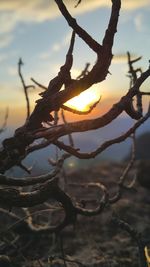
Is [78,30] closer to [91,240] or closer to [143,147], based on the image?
[91,240]

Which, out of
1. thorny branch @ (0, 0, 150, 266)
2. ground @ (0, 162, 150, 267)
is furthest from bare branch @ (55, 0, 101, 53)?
ground @ (0, 162, 150, 267)

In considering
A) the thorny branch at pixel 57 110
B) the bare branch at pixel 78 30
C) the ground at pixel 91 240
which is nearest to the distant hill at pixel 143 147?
the ground at pixel 91 240

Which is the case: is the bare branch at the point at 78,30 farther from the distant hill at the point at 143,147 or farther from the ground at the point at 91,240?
the distant hill at the point at 143,147

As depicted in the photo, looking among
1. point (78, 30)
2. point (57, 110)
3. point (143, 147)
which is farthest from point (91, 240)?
point (143, 147)

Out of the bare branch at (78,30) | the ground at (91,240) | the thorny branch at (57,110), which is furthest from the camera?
the ground at (91,240)

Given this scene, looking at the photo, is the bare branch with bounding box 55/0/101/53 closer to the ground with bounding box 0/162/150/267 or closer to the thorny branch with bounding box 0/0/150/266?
the thorny branch with bounding box 0/0/150/266

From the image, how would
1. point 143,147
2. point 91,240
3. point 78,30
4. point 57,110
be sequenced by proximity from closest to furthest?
point 78,30
point 57,110
point 91,240
point 143,147

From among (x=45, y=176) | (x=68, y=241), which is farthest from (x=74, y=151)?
(x=68, y=241)

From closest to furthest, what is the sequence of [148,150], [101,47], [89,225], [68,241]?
[101,47]
[68,241]
[89,225]
[148,150]

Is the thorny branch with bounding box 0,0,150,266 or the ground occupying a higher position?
the thorny branch with bounding box 0,0,150,266

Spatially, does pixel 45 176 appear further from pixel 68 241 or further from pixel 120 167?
pixel 120 167

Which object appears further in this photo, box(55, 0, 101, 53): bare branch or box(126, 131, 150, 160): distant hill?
box(126, 131, 150, 160): distant hill
